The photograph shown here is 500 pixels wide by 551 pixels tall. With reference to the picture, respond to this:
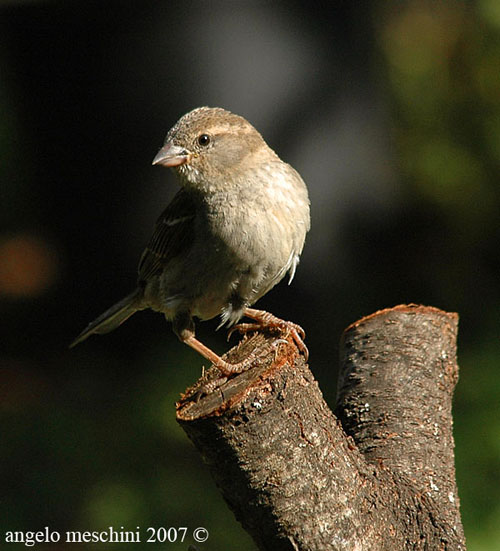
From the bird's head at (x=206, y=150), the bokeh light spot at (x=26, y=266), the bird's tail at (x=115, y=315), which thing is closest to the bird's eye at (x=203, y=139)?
the bird's head at (x=206, y=150)

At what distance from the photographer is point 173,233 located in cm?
388

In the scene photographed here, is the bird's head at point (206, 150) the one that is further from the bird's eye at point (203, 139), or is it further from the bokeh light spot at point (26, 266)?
the bokeh light spot at point (26, 266)

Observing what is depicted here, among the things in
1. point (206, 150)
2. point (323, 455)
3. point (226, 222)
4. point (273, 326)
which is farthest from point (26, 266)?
point (323, 455)

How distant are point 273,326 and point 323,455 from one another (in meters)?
0.90

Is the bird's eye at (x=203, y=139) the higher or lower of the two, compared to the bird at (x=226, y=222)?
higher

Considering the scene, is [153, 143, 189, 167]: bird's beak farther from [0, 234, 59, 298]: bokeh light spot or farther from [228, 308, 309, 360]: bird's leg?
[0, 234, 59, 298]: bokeh light spot

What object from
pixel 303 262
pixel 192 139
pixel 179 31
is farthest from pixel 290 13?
pixel 192 139

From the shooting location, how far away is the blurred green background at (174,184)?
5773 mm

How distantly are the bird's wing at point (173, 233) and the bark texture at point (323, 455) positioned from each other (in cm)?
72

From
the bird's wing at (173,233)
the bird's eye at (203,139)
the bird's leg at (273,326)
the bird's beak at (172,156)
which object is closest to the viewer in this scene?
the bird's leg at (273,326)

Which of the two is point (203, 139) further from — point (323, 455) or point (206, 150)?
point (323, 455)

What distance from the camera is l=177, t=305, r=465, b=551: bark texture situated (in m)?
2.56

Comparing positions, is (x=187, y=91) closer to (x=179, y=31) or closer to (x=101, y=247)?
(x=179, y=31)

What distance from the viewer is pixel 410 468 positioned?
9.89 ft
